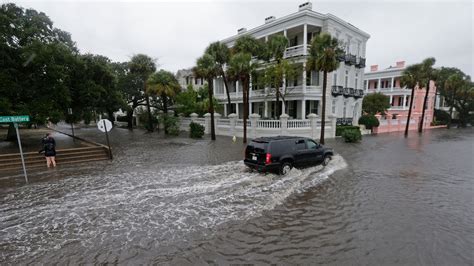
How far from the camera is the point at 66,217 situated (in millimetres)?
5676

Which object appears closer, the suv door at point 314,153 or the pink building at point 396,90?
the suv door at point 314,153

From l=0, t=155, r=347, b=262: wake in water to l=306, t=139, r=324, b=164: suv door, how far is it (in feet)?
2.42

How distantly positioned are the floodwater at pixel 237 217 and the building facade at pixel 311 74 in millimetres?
15800

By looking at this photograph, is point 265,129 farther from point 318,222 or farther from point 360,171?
point 318,222

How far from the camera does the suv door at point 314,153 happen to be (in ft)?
33.4

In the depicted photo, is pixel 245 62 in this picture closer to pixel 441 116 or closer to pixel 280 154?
pixel 280 154

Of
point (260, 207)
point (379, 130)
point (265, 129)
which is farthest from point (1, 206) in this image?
point (379, 130)

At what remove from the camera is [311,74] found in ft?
81.0

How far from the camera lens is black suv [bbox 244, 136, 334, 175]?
352 inches

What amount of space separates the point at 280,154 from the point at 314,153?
2135mm

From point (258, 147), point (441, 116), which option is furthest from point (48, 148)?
point (441, 116)

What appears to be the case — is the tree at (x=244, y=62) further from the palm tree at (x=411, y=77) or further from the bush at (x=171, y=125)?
the palm tree at (x=411, y=77)

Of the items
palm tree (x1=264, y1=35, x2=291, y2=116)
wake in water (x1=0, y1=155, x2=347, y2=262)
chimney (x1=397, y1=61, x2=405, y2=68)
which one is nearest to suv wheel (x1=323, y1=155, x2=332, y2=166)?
wake in water (x1=0, y1=155, x2=347, y2=262)

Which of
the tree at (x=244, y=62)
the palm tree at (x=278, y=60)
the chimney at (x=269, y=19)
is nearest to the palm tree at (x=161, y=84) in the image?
the tree at (x=244, y=62)
